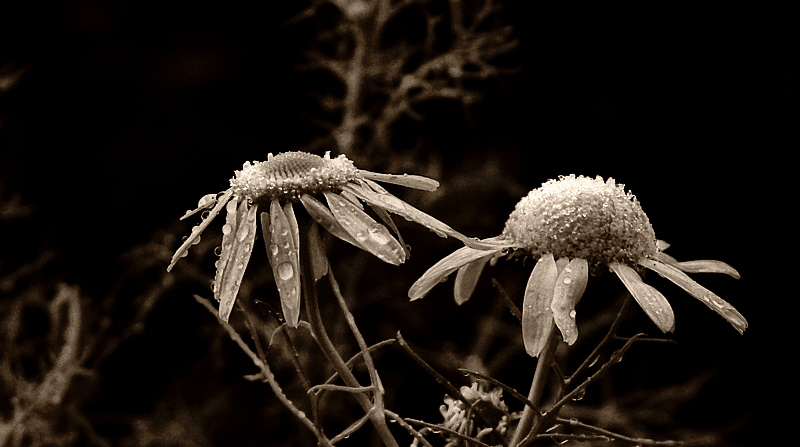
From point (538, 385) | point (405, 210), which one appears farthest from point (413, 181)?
point (538, 385)

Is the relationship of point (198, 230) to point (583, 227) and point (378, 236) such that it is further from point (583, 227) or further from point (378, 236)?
point (583, 227)

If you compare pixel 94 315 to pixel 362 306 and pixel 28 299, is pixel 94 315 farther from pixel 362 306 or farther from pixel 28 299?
pixel 362 306

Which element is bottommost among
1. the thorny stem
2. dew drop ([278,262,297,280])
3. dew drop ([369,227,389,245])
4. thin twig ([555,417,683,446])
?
thin twig ([555,417,683,446])

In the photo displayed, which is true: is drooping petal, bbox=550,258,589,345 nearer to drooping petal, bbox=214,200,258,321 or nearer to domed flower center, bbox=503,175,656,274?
domed flower center, bbox=503,175,656,274

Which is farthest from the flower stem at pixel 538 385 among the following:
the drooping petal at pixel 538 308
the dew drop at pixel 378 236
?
the dew drop at pixel 378 236

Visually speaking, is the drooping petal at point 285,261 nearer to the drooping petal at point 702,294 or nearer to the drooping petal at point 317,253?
the drooping petal at point 317,253

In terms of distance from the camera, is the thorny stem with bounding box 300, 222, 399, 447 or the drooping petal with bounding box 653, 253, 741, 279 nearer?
the thorny stem with bounding box 300, 222, 399, 447

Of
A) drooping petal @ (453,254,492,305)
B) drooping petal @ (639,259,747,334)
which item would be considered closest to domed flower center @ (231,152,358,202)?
drooping petal @ (453,254,492,305)
